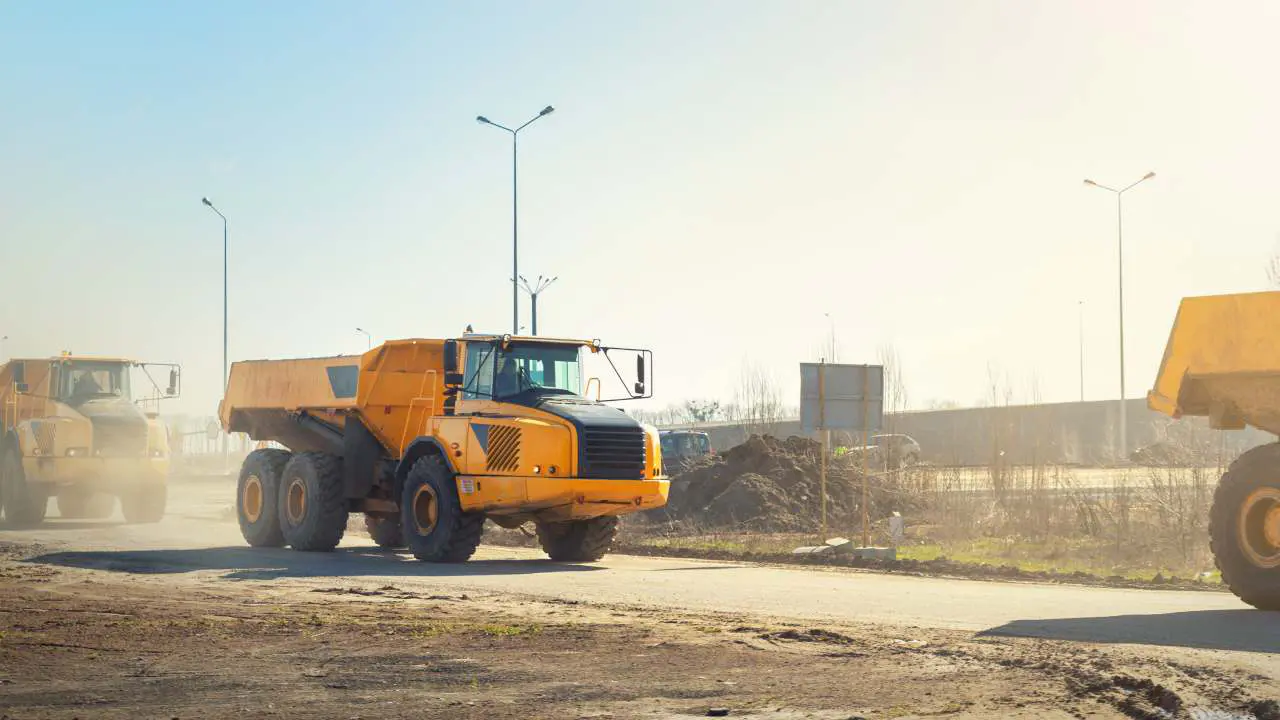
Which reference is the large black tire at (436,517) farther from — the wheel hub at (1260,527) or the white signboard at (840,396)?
the wheel hub at (1260,527)

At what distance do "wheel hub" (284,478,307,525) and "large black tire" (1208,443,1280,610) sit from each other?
1463 centimetres

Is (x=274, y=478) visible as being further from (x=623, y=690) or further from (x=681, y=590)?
(x=623, y=690)

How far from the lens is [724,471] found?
3303cm

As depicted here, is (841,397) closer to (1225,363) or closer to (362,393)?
(362,393)

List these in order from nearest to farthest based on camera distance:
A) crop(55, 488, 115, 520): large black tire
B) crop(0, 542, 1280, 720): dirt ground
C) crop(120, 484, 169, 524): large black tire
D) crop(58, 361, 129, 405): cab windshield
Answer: crop(0, 542, 1280, 720): dirt ground < crop(58, 361, 129, 405): cab windshield < crop(120, 484, 169, 524): large black tire < crop(55, 488, 115, 520): large black tire

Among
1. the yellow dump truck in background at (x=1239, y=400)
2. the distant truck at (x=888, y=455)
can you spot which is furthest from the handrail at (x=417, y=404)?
the distant truck at (x=888, y=455)

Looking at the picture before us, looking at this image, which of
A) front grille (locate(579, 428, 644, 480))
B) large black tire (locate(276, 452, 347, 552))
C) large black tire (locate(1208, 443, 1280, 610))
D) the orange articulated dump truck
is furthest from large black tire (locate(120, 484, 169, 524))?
large black tire (locate(1208, 443, 1280, 610))

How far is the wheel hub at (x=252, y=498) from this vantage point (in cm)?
2516

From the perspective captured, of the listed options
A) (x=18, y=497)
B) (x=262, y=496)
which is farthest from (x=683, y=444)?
(x=262, y=496)

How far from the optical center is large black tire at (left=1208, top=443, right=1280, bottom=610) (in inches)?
548

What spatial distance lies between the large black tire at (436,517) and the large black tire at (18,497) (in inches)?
478

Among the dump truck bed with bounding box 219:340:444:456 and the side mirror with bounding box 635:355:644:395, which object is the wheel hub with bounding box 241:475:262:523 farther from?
the side mirror with bounding box 635:355:644:395

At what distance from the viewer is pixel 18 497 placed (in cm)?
3041

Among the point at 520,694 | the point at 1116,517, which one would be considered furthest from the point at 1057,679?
the point at 1116,517
